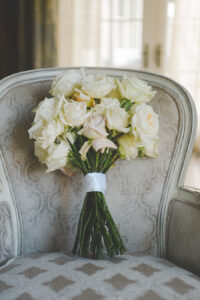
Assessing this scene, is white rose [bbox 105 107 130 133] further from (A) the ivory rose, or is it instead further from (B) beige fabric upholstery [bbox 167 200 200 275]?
(B) beige fabric upholstery [bbox 167 200 200 275]

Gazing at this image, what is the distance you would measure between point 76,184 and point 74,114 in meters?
0.25

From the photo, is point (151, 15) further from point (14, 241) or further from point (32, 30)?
point (14, 241)

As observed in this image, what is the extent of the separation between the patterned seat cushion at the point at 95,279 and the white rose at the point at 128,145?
0.82 ft

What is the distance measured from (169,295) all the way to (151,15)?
1.95 meters

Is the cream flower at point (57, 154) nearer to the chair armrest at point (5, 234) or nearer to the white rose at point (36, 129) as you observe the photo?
the white rose at point (36, 129)


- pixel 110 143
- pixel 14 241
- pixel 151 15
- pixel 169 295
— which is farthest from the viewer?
pixel 151 15

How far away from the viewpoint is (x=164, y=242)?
909mm

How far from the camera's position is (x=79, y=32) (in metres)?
2.36

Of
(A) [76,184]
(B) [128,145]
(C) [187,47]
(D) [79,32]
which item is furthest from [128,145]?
(D) [79,32]

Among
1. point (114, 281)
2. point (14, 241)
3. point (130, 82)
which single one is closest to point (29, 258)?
point (14, 241)

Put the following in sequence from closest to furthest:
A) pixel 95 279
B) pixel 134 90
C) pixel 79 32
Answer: pixel 95 279 < pixel 134 90 < pixel 79 32

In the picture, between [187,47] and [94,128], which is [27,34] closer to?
[187,47]

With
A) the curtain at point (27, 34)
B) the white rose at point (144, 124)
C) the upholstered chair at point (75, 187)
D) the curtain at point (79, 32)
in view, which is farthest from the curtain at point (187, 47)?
the white rose at point (144, 124)

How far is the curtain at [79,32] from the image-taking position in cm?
231
